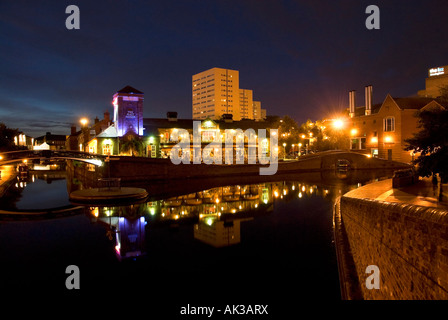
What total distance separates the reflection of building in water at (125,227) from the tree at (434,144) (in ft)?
44.8

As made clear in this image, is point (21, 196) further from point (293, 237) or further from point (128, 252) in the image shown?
point (293, 237)

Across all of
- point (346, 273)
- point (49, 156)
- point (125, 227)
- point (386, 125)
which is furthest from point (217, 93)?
point (346, 273)

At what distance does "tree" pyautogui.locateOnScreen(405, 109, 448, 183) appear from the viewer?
38.8 feet

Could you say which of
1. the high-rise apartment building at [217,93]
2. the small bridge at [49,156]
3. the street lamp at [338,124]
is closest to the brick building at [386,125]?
the street lamp at [338,124]

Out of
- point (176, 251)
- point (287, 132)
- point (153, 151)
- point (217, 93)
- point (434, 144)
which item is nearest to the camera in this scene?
point (434, 144)

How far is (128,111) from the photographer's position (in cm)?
4991

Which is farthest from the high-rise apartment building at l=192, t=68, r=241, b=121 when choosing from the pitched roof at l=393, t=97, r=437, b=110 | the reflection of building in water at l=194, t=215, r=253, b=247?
the reflection of building in water at l=194, t=215, r=253, b=247

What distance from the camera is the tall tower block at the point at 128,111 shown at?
162ft

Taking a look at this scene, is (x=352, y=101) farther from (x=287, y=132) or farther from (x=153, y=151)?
(x=153, y=151)

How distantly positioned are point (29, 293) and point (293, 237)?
42.8 feet

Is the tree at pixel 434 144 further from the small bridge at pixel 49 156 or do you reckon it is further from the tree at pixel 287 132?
the tree at pixel 287 132

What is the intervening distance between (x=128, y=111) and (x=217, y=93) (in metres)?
121

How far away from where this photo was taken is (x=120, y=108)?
1946 inches
